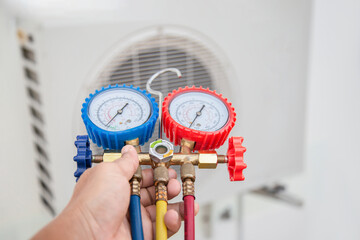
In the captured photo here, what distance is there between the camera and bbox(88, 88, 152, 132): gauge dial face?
52 centimetres

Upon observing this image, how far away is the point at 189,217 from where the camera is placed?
47 cm

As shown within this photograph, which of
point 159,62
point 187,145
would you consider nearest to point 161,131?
point 187,145

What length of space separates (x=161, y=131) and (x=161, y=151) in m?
0.06

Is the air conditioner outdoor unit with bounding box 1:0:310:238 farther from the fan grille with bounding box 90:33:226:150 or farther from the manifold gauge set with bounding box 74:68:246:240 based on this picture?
the manifold gauge set with bounding box 74:68:246:240

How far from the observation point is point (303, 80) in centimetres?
104

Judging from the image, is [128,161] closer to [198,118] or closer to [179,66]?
[198,118]

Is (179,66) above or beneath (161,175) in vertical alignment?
A: above

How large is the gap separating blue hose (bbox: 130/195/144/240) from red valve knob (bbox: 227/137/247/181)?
116 mm

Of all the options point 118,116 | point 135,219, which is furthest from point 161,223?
point 118,116

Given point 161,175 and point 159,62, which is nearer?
point 161,175

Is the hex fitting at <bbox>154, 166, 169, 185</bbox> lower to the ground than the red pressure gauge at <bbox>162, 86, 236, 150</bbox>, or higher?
lower

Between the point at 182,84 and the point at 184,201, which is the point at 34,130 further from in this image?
the point at 184,201

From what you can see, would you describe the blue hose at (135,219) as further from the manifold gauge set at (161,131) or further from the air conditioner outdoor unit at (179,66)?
the air conditioner outdoor unit at (179,66)

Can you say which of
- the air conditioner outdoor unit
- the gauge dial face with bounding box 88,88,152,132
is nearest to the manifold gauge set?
the gauge dial face with bounding box 88,88,152,132
